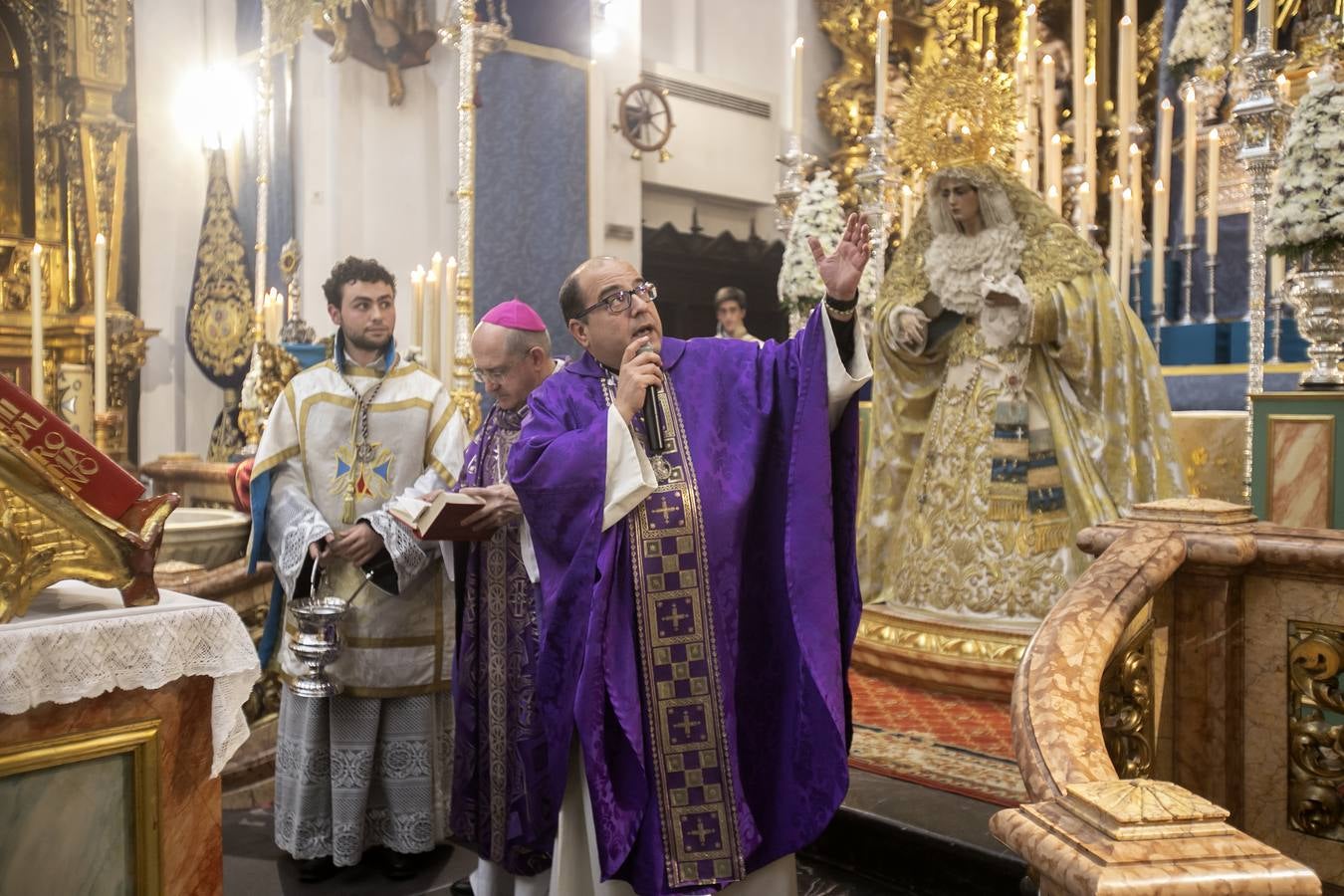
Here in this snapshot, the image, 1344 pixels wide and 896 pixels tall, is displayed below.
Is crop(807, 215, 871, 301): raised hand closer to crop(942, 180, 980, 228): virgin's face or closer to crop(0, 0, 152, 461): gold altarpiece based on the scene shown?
crop(942, 180, 980, 228): virgin's face

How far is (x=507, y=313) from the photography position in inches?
140

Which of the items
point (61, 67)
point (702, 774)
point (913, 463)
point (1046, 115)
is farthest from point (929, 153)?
point (61, 67)

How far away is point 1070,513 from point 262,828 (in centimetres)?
359

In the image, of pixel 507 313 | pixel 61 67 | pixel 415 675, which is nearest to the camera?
pixel 507 313

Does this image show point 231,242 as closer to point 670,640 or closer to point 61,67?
point 61,67

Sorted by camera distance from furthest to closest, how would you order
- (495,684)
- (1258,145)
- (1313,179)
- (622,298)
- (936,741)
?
(936,741)
(1258,145)
(1313,179)
(495,684)
(622,298)

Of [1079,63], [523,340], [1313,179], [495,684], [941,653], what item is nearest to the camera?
[495,684]

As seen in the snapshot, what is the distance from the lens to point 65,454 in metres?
2.61

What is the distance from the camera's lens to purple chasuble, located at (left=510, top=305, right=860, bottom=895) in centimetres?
267

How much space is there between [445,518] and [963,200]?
319 centimetres

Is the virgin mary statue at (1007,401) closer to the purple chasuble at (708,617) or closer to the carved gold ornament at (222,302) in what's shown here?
the purple chasuble at (708,617)

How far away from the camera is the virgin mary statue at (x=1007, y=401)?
5.01 metres

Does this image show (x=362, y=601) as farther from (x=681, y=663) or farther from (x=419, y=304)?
(x=419, y=304)

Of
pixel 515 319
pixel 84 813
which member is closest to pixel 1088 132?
pixel 515 319
